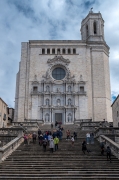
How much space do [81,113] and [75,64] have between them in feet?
31.6

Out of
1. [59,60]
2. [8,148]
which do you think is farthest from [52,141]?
[59,60]

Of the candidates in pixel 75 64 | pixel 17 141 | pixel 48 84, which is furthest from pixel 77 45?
pixel 17 141

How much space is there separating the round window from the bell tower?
8.87 m

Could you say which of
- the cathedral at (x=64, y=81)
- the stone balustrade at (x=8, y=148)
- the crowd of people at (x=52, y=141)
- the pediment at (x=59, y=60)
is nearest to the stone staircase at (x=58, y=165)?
the stone balustrade at (x=8, y=148)

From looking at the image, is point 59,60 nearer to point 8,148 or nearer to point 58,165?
point 8,148

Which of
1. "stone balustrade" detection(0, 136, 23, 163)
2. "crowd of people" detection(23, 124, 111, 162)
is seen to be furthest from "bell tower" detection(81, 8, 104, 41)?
"stone balustrade" detection(0, 136, 23, 163)

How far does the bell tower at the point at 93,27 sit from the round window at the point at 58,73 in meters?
8.87

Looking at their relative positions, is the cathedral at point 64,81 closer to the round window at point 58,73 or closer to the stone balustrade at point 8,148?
the round window at point 58,73

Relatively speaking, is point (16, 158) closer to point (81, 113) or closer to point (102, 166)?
point (102, 166)

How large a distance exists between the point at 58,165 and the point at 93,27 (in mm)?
39713

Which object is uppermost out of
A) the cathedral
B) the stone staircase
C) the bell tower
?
the bell tower

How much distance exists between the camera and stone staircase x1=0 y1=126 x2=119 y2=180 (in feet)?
42.3

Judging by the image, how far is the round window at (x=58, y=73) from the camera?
45.5 metres

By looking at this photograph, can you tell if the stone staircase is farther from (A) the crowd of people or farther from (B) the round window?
(B) the round window
